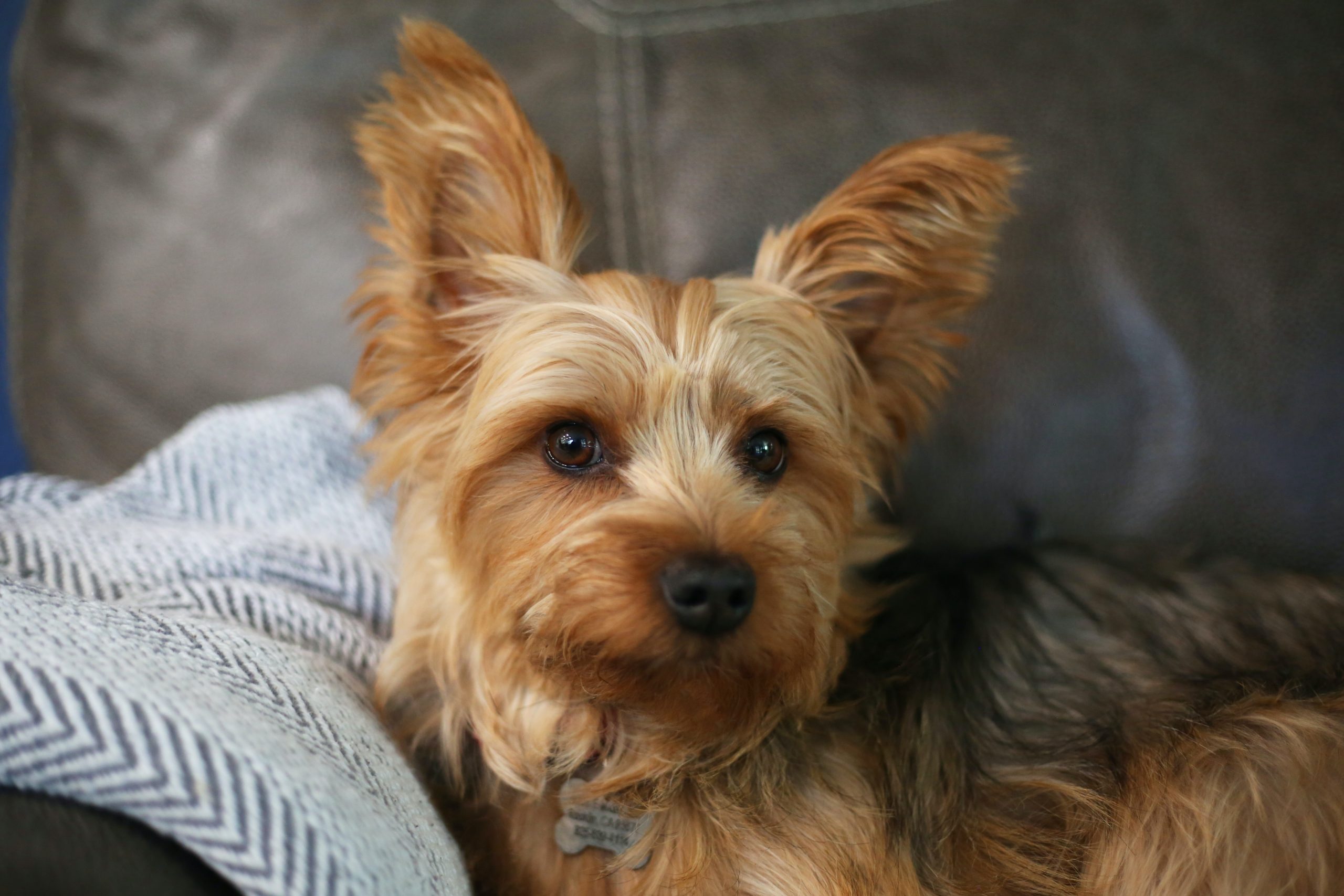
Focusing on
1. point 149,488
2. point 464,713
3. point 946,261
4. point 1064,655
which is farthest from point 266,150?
point 1064,655

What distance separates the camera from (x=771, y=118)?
1.88m

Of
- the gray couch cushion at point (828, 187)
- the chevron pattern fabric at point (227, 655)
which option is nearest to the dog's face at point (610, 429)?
the chevron pattern fabric at point (227, 655)

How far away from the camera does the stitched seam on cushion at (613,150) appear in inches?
76.5

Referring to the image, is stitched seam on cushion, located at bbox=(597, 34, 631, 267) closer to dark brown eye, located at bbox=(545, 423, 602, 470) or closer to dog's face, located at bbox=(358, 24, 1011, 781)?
dog's face, located at bbox=(358, 24, 1011, 781)

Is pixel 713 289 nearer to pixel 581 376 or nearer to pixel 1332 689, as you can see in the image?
pixel 581 376

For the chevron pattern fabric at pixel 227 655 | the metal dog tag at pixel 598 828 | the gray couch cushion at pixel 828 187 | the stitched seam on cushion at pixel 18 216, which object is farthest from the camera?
the stitched seam on cushion at pixel 18 216

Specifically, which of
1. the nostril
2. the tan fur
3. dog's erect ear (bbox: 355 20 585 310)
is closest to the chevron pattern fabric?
the nostril

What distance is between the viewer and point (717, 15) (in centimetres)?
195

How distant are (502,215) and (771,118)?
69 centimetres

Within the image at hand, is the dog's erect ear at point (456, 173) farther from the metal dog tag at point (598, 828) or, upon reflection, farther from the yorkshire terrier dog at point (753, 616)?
the metal dog tag at point (598, 828)

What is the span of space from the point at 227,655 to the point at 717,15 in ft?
5.12

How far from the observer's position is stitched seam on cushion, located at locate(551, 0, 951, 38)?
6.28 ft

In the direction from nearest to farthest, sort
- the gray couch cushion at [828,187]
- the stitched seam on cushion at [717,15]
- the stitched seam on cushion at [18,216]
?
the gray couch cushion at [828,187], the stitched seam on cushion at [717,15], the stitched seam on cushion at [18,216]

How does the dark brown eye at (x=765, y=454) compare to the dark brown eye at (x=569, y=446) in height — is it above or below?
below
